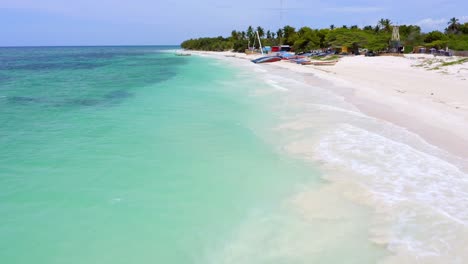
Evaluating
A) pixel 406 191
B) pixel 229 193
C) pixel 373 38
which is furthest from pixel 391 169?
pixel 373 38

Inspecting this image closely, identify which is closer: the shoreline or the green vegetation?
the shoreline

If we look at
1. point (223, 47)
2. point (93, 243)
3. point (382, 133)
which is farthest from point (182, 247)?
point (223, 47)

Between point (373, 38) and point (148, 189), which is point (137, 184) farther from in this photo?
point (373, 38)

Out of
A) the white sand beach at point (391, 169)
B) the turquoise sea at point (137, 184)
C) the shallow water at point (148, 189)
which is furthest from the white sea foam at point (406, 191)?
the turquoise sea at point (137, 184)

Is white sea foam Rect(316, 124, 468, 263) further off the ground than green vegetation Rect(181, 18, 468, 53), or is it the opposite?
green vegetation Rect(181, 18, 468, 53)

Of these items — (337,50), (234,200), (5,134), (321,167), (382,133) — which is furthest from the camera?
(337,50)

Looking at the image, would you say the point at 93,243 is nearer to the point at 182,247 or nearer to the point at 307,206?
the point at 182,247

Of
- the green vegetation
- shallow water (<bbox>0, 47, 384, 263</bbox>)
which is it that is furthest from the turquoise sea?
the green vegetation

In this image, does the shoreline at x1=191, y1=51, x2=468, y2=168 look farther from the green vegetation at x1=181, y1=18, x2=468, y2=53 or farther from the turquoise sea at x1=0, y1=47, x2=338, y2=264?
the green vegetation at x1=181, y1=18, x2=468, y2=53
